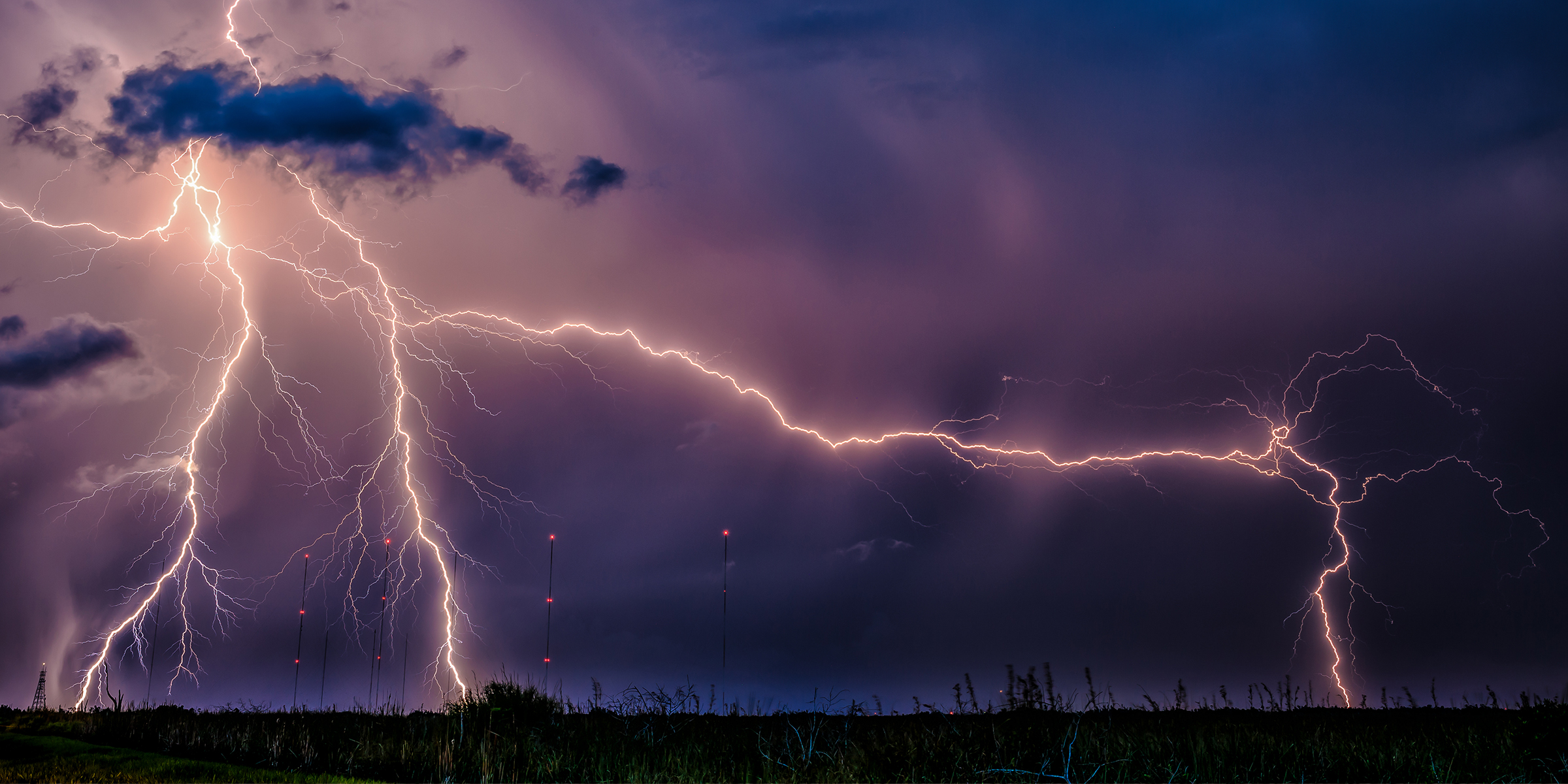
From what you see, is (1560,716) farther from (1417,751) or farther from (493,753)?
(493,753)

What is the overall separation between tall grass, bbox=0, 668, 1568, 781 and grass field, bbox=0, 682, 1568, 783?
0.03 metres

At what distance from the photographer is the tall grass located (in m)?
7.92

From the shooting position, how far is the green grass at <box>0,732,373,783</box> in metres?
8.67

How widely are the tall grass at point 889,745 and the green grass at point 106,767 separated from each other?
2.40ft

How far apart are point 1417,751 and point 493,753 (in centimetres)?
913

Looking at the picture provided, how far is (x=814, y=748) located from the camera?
9039mm

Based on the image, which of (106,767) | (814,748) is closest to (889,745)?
(814,748)

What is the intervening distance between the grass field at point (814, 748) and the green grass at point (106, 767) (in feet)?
0.14

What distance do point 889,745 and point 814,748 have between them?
1.09 metres

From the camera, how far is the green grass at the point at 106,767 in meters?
8.67

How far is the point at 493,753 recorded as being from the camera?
9.59m

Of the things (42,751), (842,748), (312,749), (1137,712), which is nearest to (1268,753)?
(842,748)

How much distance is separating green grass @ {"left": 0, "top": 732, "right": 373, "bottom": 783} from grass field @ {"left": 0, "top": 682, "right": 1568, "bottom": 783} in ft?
0.14

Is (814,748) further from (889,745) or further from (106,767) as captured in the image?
(106,767)
